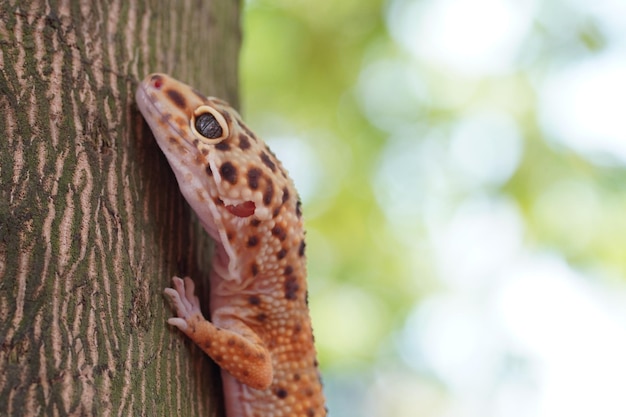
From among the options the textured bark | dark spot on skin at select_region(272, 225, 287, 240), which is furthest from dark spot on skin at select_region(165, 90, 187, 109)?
dark spot on skin at select_region(272, 225, 287, 240)

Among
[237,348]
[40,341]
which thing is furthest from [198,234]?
[40,341]

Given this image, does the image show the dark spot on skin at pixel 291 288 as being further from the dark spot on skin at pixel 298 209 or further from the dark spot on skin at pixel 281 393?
the dark spot on skin at pixel 281 393

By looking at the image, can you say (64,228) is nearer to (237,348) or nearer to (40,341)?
(40,341)

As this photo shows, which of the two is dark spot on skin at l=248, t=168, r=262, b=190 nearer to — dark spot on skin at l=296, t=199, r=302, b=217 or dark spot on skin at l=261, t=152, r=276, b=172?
dark spot on skin at l=261, t=152, r=276, b=172

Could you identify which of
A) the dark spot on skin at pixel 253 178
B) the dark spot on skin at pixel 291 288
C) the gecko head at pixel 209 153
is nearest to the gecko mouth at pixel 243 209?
the gecko head at pixel 209 153

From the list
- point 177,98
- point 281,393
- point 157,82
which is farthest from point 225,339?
point 157,82

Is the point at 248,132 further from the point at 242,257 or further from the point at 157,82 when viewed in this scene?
the point at 242,257
